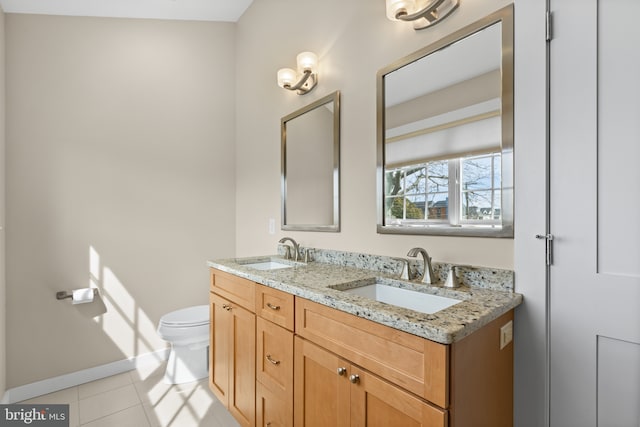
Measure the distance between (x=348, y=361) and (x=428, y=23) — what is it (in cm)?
146

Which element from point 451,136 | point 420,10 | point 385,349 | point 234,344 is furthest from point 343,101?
point 234,344

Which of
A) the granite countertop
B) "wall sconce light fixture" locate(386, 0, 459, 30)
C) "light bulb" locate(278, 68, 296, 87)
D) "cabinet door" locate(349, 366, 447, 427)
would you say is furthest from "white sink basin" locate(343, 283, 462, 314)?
"light bulb" locate(278, 68, 296, 87)

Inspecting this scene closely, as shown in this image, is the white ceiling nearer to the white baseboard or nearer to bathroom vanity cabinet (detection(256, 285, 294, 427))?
bathroom vanity cabinet (detection(256, 285, 294, 427))

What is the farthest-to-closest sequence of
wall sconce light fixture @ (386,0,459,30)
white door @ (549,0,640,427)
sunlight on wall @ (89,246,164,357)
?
sunlight on wall @ (89,246,164,357)
wall sconce light fixture @ (386,0,459,30)
white door @ (549,0,640,427)

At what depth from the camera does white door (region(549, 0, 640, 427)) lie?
0.97 metres

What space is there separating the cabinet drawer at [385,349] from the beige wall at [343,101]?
22.2 inches

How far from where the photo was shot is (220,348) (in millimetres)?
1983

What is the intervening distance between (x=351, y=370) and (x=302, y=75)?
180cm

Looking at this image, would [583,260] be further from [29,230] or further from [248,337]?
[29,230]

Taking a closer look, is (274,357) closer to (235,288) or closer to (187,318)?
(235,288)

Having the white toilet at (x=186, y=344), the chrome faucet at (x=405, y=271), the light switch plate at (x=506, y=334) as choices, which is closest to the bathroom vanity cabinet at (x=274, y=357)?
the chrome faucet at (x=405, y=271)

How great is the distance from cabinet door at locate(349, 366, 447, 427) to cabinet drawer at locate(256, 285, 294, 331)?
0.40 metres

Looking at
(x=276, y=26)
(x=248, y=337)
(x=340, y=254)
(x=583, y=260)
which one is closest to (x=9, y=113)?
(x=276, y=26)

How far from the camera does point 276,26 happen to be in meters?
2.48
